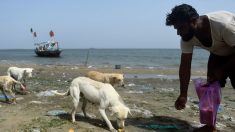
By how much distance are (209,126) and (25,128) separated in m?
3.45

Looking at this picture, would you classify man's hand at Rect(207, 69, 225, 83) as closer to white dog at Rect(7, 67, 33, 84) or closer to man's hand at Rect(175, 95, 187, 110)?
man's hand at Rect(175, 95, 187, 110)

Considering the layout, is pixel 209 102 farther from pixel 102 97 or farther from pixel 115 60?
pixel 115 60

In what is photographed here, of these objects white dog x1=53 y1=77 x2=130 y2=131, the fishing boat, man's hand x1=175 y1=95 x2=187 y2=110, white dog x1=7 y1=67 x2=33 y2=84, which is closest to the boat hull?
the fishing boat

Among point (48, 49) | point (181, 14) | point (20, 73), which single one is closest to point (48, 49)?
point (48, 49)

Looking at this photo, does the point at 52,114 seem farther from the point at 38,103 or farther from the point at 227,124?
the point at 227,124

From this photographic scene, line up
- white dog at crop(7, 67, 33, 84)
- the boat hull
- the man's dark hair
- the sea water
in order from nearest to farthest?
the man's dark hair → white dog at crop(7, 67, 33, 84) → the sea water → the boat hull

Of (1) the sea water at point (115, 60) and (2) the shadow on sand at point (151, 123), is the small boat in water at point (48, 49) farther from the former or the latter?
(2) the shadow on sand at point (151, 123)

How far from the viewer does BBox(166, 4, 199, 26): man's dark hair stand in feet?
19.3

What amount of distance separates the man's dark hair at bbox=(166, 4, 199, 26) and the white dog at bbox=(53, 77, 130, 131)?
2462 mm

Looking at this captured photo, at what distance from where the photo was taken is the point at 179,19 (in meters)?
5.91

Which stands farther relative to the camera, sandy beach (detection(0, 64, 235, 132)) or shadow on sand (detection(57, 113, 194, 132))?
shadow on sand (detection(57, 113, 194, 132))

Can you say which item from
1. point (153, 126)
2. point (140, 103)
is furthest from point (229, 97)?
point (153, 126)

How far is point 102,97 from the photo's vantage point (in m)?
8.41

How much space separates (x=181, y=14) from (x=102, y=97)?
123 inches
